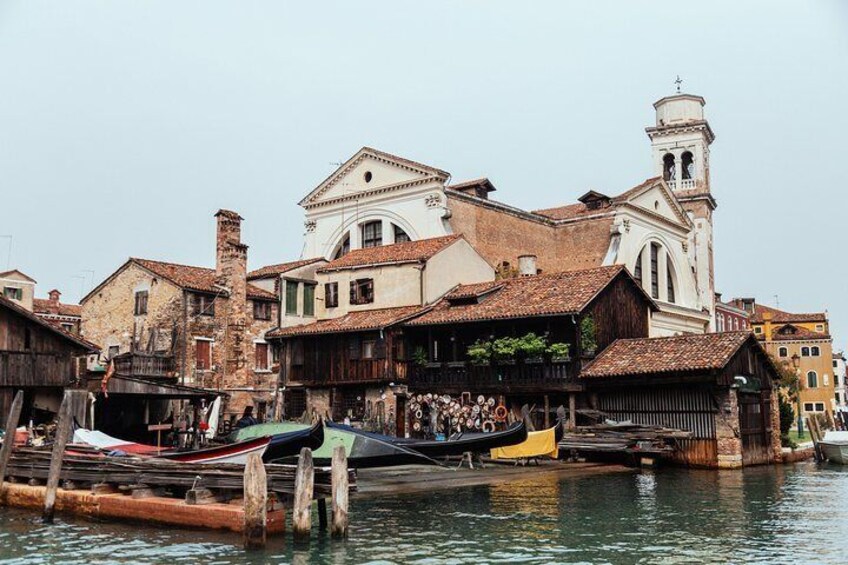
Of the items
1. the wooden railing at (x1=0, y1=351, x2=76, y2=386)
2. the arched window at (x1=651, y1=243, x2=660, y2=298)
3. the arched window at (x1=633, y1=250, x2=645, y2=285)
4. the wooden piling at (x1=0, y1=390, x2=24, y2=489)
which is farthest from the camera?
the arched window at (x1=651, y1=243, x2=660, y2=298)

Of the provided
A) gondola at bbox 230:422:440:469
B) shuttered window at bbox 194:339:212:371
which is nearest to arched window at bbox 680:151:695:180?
shuttered window at bbox 194:339:212:371

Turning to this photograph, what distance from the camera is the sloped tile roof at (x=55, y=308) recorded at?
45044 mm

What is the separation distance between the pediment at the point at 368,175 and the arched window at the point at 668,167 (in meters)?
23.6

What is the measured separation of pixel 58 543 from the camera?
14.3 meters

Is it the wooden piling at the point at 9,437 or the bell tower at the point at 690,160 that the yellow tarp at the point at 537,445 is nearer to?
the wooden piling at the point at 9,437

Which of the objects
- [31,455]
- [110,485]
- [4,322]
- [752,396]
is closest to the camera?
[110,485]

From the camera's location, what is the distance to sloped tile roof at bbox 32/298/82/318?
4504cm

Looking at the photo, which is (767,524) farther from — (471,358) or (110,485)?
(471,358)

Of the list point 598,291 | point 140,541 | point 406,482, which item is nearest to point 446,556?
point 140,541

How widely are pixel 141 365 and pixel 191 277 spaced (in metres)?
4.34

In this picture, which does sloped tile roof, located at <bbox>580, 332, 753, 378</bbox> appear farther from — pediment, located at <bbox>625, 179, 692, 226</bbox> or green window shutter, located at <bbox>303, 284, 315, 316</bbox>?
pediment, located at <bbox>625, 179, 692, 226</bbox>

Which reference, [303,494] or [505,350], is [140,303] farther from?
[303,494]

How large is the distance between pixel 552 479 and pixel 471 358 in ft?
25.6

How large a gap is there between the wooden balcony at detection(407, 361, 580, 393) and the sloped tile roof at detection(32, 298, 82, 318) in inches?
869
